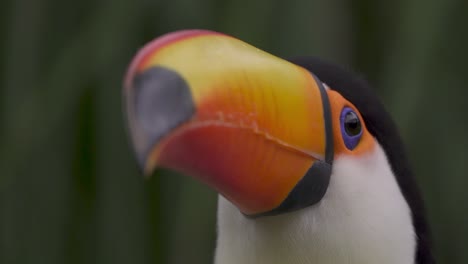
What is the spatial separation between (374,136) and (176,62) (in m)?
0.51

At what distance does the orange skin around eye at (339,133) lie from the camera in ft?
4.20

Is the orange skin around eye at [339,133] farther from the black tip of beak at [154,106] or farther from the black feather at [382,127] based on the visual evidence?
the black tip of beak at [154,106]

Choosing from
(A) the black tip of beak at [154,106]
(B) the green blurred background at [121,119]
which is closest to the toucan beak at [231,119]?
(A) the black tip of beak at [154,106]

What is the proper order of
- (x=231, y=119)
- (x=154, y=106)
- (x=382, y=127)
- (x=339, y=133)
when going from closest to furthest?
(x=154, y=106) → (x=231, y=119) → (x=339, y=133) → (x=382, y=127)

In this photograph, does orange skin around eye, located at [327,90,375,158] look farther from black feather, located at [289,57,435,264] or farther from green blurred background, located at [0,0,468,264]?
green blurred background, located at [0,0,468,264]

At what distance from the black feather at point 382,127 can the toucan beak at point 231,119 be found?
0.32 ft

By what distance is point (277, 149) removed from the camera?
3.83 ft

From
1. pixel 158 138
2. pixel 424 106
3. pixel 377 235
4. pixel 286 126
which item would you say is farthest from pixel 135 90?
pixel 424 106

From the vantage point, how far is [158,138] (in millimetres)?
923

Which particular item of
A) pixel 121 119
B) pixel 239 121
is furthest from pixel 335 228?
pixel 121 119

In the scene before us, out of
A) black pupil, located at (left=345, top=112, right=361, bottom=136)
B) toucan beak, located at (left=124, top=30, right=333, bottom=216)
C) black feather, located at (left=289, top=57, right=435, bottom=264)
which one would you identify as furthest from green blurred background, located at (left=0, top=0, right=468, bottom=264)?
toucan beak, located at (left=124, top=30, right=333, bottom=216)

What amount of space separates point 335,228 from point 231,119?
30 cm

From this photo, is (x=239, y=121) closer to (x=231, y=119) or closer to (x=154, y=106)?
(x=231, y=119)

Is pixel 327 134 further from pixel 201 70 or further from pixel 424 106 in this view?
pixel 424 106
